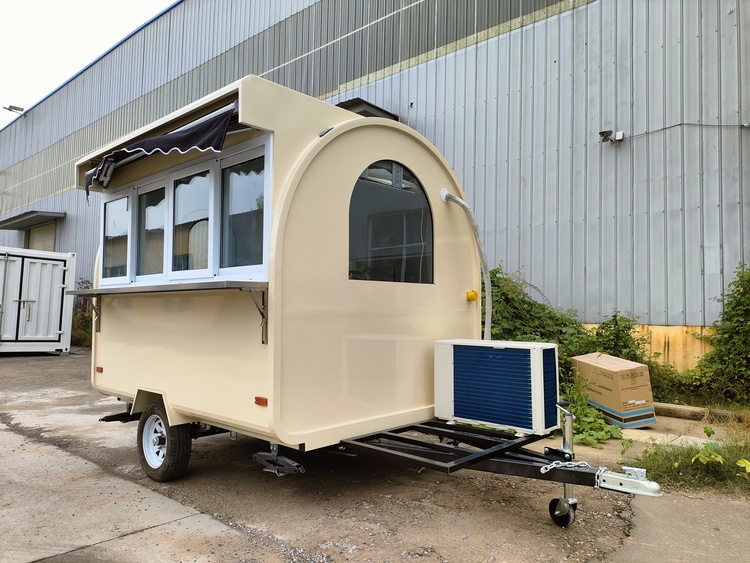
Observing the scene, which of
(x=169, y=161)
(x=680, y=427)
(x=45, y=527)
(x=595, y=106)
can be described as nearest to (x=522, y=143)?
(x=595, y=106)

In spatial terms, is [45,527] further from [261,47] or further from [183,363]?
[261,47]

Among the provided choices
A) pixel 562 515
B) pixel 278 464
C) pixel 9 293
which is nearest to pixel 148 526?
pixel 278 464

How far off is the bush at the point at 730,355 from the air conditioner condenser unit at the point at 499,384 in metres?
4.34

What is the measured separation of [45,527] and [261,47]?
45.8 feet

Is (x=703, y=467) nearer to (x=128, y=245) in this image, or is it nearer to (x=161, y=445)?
(x=161, y=445)

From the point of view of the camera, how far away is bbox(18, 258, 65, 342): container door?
1405cm

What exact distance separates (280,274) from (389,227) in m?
1.17

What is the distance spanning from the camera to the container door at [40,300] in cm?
1405

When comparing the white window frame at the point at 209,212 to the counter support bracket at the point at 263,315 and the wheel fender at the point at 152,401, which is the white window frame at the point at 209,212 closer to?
the counter support bracket at the point at 263,315

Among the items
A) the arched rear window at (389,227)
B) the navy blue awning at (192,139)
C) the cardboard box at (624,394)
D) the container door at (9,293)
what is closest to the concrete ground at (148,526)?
the cardboard box at (624,394)

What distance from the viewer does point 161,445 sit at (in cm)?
471

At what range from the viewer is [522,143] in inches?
383

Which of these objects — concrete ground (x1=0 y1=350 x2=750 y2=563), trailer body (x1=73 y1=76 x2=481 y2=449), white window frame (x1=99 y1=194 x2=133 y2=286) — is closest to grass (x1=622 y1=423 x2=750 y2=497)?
concrete ground (x1=0 y1=350 x2=750 y2=563)

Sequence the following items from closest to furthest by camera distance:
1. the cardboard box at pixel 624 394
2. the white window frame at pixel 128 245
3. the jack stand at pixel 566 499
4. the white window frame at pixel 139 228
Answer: the jack stand at pixel 566 499
the white window frame at pixel 139 228
the white window frame at pixel 128 245
the cardboard box at pixel 624 394
